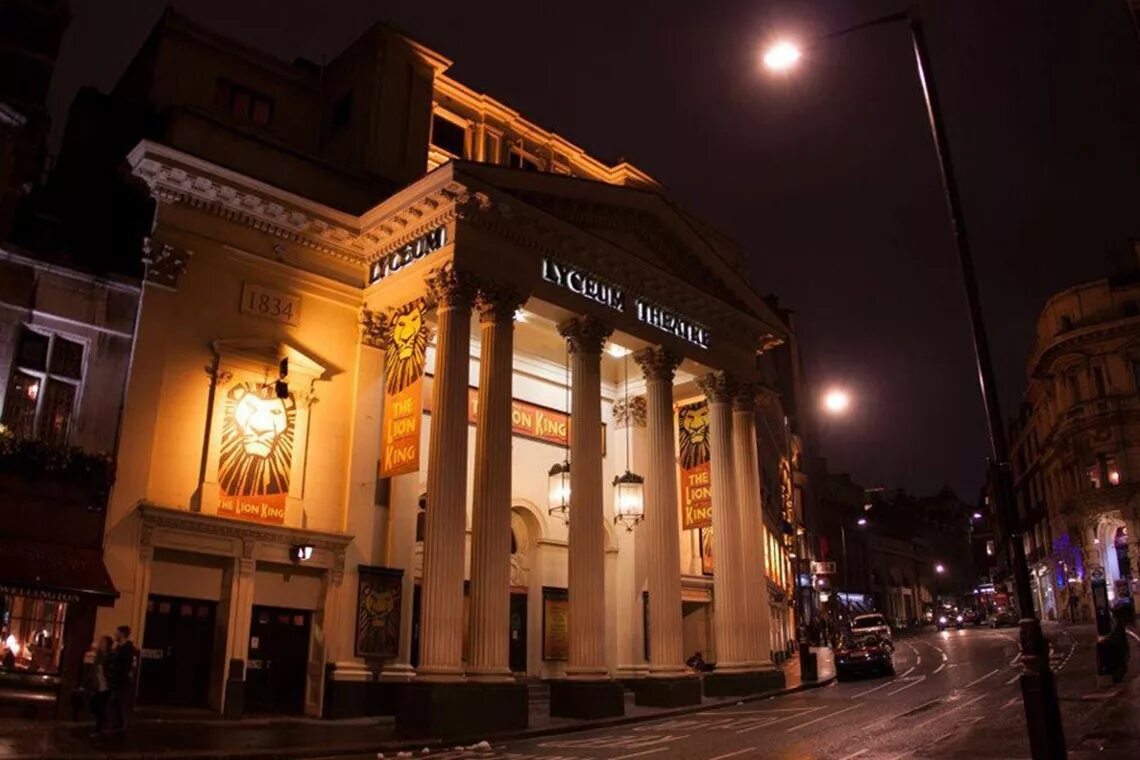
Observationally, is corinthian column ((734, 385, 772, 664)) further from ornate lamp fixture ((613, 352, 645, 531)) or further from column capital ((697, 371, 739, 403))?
ornate lamp fixture ((613, 352, 645, 531))

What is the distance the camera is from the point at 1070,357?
200 ft

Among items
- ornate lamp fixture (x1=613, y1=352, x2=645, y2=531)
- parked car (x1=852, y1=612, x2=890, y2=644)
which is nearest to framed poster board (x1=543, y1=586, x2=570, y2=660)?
ornate lamp fixture (x1=613, y1=352, x2=645, y2=531)

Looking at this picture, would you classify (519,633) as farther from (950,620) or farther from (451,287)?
(950,620)

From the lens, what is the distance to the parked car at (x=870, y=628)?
97.3 ft

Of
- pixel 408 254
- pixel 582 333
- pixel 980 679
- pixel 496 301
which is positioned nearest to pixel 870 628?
pixel 980 679

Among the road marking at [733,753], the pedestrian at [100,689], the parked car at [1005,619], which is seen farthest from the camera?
the parked car at [1005,619]

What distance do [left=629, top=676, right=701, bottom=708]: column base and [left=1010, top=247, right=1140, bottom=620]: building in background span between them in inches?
1564

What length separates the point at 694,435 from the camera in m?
28.7

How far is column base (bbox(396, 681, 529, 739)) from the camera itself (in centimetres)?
1706

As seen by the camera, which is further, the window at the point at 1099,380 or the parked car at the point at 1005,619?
the parked car at the point at 1005,619

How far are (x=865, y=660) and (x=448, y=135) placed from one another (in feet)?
69.1

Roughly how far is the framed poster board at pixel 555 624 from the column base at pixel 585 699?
5.76 metres

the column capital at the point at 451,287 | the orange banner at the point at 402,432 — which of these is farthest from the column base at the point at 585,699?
the column capital at the point at 451,287

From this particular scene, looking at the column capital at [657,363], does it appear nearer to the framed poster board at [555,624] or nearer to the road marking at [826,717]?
the framed poster board at [555,624]
